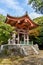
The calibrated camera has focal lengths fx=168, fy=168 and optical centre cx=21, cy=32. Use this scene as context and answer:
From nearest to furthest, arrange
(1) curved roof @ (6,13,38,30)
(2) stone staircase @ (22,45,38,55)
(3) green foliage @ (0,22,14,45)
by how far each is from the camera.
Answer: (3) green foliage @ (0,22,14,45) → (2) stone staircase @ (22,45,38,55) → (1) curved roof @ (6,13,38,30)

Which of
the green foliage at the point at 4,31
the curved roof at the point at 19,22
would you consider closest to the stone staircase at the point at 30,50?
the green foliage at the point at 4,31

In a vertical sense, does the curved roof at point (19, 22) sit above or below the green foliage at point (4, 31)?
above

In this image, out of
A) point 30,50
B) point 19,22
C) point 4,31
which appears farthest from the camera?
point 19,22

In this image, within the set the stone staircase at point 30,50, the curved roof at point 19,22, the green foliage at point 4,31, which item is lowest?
the stone staircase at point 30,50

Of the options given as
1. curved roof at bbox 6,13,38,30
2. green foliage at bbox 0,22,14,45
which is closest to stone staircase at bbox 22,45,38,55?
green foliage at bbox 0,22,14,45

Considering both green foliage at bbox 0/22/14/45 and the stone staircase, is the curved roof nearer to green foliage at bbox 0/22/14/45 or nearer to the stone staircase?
green foliage at bbox 0/22/14/45

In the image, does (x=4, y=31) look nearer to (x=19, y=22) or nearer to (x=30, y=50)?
(x=30, y=50)

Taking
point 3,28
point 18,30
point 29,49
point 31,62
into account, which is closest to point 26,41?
point 18,30

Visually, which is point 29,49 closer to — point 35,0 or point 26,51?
point 26,51

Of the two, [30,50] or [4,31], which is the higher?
[4,31]

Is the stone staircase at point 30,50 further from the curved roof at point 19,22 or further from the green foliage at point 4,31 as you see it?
the curved roof at point 19,22

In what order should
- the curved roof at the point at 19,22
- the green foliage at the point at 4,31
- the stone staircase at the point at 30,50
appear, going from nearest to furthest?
the green foliage at the point at 4,31, the stone staircase at the point at 30,50, the curved roof at the point at 19,22

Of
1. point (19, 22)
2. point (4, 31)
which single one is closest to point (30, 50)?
point (4, 31)

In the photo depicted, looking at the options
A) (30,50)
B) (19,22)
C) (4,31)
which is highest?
(19,22)
